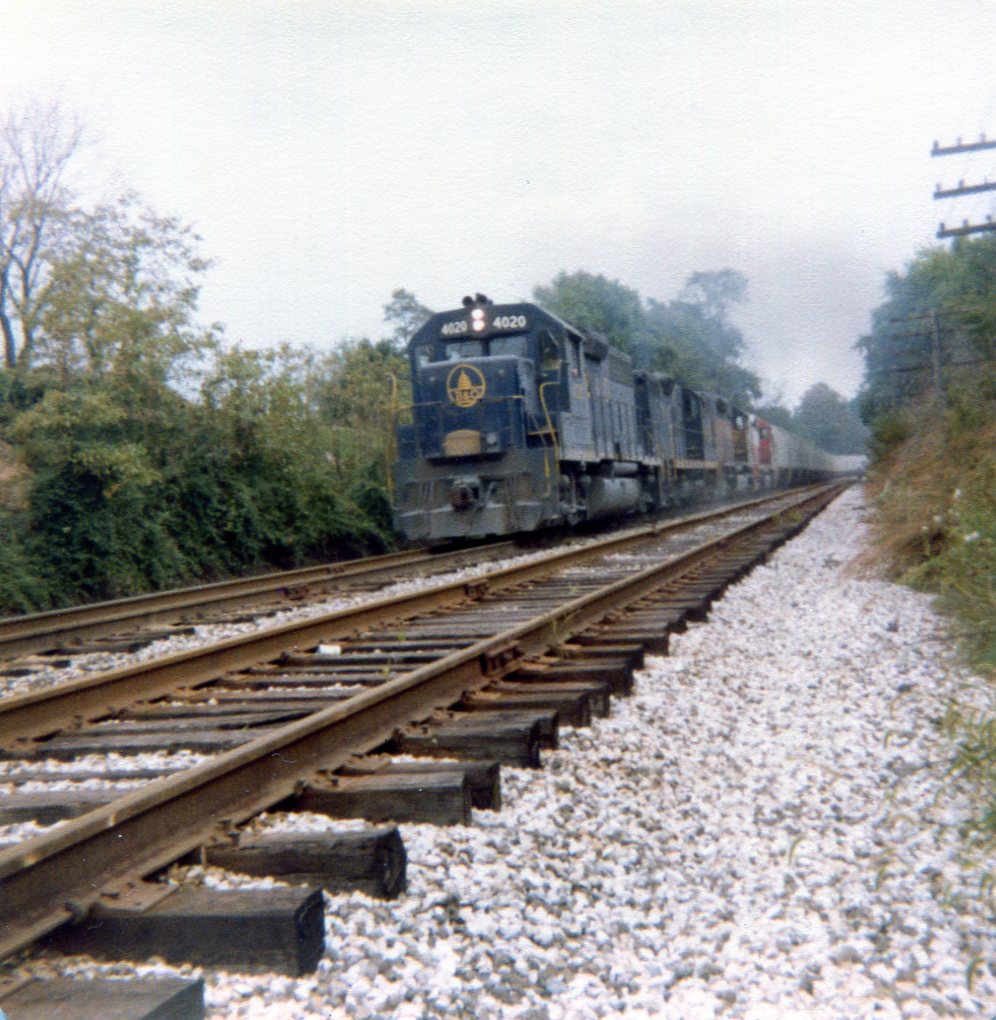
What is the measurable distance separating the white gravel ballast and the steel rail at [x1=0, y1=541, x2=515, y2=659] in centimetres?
447

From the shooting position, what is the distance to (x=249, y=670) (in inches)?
217

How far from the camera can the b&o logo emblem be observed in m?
13.5

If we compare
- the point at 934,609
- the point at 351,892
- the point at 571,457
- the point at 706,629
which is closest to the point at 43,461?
the point at 571,457

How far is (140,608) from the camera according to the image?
909 centimetres

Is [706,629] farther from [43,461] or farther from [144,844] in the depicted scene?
[43,461]

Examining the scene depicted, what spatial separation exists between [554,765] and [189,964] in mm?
1752

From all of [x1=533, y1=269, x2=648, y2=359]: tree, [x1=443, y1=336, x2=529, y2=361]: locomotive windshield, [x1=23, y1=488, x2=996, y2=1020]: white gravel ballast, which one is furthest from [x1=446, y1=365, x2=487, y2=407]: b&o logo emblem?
[x1=533, y1=269, x2=648, y2=359]: tree

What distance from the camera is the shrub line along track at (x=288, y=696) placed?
97.6 inches

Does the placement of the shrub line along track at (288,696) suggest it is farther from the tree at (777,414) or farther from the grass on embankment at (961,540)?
the tree at (777,414)

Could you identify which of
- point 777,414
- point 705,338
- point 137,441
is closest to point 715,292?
point 705,338

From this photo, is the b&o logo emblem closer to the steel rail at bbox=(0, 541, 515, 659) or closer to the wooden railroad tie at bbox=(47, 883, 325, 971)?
the steel rail at bbox=(0, 541, 515, 659)

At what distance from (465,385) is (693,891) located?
11.1 m

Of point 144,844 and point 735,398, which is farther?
point 735,398

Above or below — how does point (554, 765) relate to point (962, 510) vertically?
below
